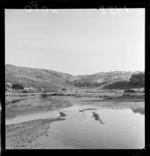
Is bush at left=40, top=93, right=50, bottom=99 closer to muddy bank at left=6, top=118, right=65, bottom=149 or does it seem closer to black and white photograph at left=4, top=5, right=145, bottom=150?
black and white photograph at left=4, top=5, right=145, bottom=150

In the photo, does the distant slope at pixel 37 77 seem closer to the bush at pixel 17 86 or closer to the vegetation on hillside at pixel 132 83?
the bush at pixel 17 86

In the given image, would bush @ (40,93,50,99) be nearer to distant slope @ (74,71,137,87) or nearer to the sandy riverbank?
the sandy riverbank

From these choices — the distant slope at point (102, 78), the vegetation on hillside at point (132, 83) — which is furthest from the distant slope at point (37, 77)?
the vegetation on hillside at point (132, 83)

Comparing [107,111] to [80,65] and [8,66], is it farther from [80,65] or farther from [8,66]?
[8,66]

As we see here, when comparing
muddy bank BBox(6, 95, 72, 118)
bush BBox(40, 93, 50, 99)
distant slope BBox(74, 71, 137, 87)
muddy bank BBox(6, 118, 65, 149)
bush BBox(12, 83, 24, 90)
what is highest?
distant slope BBox(74, 71, 137, 87)

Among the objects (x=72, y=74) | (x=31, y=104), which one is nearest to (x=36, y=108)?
(x=31, y=104)

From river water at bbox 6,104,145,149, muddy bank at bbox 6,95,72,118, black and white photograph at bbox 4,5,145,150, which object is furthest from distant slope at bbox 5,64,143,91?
river water at bbox 6,104,145,149

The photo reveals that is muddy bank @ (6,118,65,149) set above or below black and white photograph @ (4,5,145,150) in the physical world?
below

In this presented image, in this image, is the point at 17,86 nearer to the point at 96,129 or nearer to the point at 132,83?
the point at 96,129
